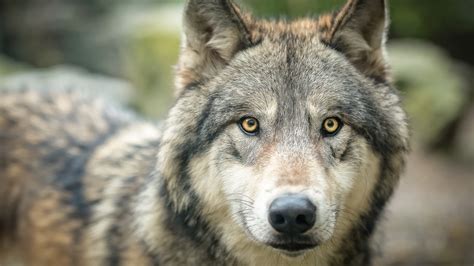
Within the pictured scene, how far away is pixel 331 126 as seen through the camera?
4.39 meters

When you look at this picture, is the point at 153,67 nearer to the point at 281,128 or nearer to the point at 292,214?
the point at 281,128

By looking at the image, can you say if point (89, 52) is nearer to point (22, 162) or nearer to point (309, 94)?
point (22, 162)

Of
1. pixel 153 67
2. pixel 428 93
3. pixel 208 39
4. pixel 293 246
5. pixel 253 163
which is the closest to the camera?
pixel 293 246

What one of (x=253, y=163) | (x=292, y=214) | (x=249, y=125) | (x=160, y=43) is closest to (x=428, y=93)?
(x=160, y=43)

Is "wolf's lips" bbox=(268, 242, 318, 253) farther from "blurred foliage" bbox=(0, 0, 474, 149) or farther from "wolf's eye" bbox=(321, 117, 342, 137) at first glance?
"blurred foliage" bbox=(0, 0, 474, 149)

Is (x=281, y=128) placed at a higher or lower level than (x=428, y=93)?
lower

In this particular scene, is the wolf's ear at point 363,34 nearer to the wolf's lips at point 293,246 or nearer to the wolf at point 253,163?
the wolf at point 253,163

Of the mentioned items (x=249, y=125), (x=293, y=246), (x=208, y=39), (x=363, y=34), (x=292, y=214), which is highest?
(x=363, y=34)

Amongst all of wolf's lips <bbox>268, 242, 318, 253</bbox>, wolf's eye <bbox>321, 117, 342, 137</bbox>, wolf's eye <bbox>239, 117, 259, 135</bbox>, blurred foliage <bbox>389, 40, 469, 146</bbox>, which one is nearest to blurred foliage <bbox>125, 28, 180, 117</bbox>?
blurred foliage <bbox>389, 40, 469, 146</bbox>

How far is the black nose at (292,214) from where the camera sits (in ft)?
12.5

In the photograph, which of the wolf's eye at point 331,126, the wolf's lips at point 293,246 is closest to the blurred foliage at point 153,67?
the wolf's eye at point 331,126

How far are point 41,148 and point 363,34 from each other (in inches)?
109

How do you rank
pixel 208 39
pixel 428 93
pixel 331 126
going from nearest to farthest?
1. pixel 331 126
2. pixel 208 39
3. pixel 428 93

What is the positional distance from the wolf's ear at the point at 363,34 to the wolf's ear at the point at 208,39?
64cm
